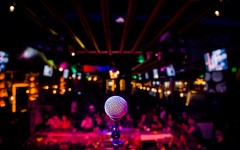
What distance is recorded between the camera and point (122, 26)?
842 centimetres

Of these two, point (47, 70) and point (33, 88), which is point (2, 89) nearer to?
point (33, 88)

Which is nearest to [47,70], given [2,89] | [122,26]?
[2,89]

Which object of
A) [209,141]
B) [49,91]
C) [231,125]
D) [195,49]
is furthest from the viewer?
[49,91]

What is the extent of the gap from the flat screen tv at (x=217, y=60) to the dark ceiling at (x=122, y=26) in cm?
52

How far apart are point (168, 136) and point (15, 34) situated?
7.42m

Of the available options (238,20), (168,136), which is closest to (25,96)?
(168,136)

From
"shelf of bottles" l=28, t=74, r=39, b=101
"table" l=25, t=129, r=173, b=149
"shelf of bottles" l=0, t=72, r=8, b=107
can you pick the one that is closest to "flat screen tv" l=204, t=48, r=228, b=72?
"table" l=25, t=129, r=173, b=149

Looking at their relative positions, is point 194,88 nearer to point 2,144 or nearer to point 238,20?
point 238,20

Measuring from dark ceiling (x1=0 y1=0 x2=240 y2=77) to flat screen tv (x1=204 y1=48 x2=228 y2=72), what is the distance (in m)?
0.52

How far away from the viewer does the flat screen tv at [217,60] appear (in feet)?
24.2

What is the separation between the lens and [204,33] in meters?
10.5

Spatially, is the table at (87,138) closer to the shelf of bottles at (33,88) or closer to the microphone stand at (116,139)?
the shelf of bottles at (33,88)

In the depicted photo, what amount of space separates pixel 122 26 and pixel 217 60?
374 cm

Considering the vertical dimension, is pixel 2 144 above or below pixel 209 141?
above
